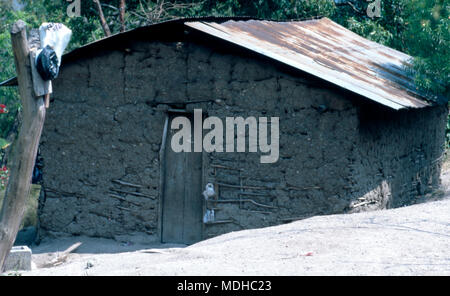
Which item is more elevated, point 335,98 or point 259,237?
point 335,98

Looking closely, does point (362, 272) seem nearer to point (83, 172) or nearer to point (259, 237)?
point (259, 237)

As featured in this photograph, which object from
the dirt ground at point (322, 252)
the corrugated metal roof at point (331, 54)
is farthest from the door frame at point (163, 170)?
the dirt ground at point (322, 252)

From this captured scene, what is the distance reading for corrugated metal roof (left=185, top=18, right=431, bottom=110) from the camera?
317 inches

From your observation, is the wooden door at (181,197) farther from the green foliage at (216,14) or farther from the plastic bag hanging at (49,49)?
the green foliage at (216,14)

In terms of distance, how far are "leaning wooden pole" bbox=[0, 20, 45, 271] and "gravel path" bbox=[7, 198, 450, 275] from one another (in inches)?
24.2

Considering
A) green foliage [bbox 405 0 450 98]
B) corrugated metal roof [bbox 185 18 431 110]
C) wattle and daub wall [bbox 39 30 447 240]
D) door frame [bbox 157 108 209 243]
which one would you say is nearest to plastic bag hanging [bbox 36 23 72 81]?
corrugated metal roof [bbox 185 18 431 110]

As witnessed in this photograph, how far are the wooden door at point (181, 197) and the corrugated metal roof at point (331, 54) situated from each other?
59.7 inches

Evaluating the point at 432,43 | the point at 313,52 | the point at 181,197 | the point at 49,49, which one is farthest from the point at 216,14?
the point at 49,49

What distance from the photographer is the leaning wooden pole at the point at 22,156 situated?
5523 mm

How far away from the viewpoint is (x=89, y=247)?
9156 millimetres

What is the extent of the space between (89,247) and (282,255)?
13.4 ft

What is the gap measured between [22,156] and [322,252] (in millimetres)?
2637

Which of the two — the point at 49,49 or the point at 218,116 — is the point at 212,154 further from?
the point at 49,49
